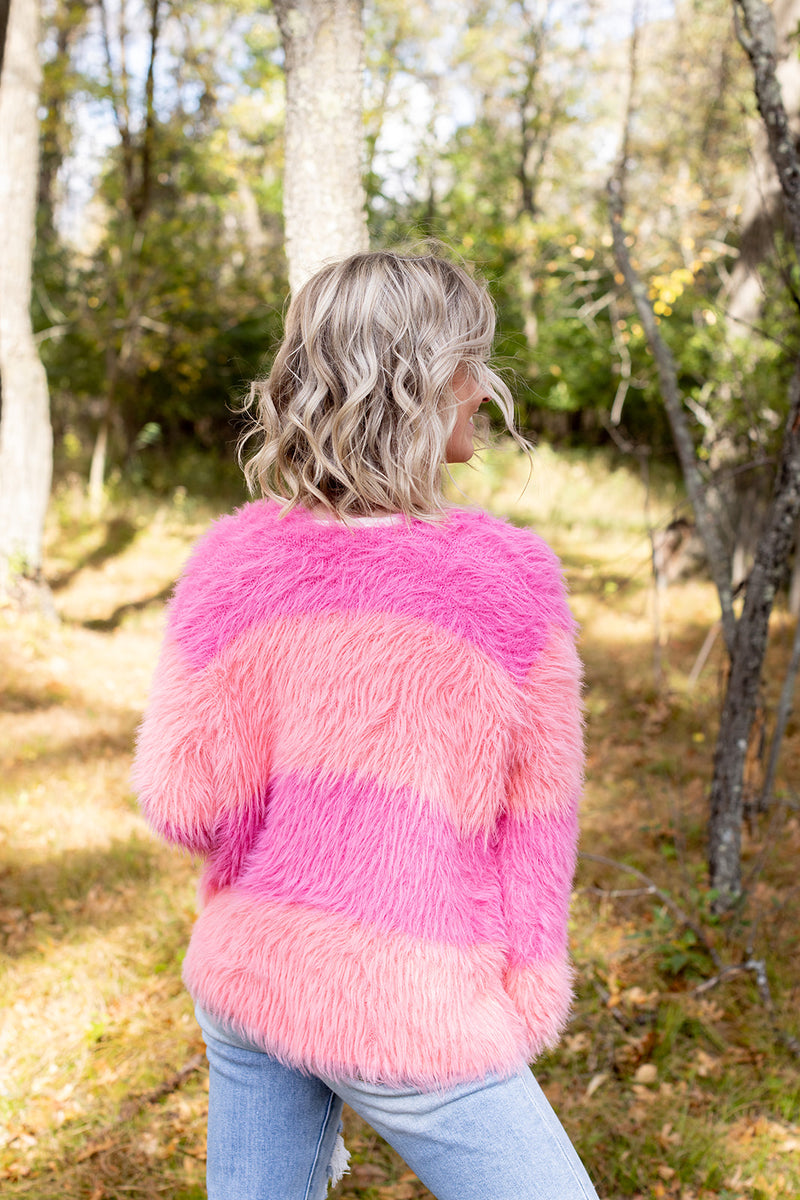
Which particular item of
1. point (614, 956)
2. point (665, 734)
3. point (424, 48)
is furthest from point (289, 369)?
point (424, 48)

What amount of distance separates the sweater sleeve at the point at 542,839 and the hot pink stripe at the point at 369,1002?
0.04 metres

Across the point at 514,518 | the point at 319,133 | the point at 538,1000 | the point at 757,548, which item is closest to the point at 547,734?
the point at 538,1000

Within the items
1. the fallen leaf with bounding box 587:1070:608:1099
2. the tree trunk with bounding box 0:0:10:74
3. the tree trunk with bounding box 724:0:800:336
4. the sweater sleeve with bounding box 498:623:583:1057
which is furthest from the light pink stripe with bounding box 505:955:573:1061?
the tree trunk with bounding box 0:0:10:74

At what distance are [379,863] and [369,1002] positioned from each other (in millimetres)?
181

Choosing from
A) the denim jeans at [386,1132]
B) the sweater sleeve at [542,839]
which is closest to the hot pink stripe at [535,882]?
the sweater sleeve at [542,839]

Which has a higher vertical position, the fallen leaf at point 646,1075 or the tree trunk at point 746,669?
the tree trunk at point 746,669

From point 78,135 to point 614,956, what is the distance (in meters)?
15.0

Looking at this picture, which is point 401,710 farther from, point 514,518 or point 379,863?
point 514,518

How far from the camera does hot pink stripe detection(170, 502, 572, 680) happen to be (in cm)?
129

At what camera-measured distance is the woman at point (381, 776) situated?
3.99 feet

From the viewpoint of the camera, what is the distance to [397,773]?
1.26 m

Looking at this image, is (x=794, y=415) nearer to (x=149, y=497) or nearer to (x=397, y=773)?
(x=397, y=773)

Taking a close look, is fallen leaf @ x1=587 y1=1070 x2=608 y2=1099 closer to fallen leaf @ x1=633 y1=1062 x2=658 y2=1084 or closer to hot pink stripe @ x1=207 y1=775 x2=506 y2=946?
fallen leaf @ x1=633 y1=1062 x2=658 y2=1084

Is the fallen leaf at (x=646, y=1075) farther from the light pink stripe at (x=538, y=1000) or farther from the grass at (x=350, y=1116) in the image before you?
the light pink stripe at (x=538, y=1000)
